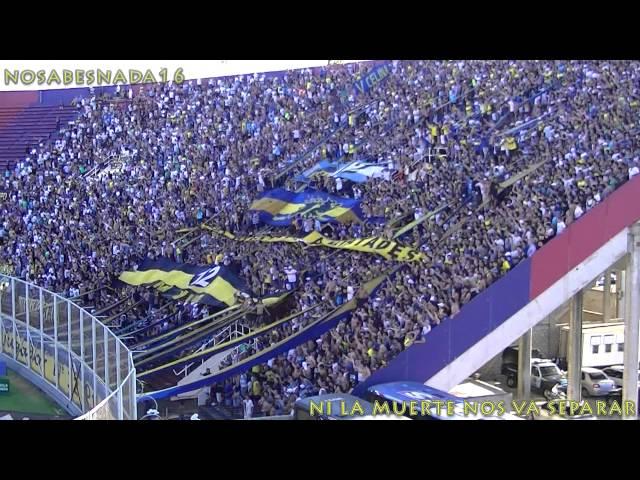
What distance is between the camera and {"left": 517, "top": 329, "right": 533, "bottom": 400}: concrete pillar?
451 inches

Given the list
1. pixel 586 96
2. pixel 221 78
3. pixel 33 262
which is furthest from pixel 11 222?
pixel 586 96

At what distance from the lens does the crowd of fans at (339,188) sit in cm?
1080

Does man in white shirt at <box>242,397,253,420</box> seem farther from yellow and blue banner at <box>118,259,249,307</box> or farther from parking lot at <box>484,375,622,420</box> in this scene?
parking lot at <box>484,375,622,420</box>

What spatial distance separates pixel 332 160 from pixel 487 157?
1.97 metres

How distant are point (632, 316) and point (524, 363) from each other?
5.29 ft

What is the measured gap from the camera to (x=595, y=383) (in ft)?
36.3

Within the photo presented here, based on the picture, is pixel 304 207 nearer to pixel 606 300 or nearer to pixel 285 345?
pixel 285 345

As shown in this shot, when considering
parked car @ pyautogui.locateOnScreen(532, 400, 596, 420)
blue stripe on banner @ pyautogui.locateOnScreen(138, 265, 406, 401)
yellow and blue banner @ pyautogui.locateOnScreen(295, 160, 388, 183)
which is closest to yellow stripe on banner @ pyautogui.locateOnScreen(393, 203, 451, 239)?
blue stripe on banner @ pyautogui.locateOnScreen(138, 265, 406, 401)

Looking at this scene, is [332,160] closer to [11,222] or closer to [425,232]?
[425,232]

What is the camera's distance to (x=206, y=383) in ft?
36.9

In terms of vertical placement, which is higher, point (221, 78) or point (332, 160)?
point (221, 78)

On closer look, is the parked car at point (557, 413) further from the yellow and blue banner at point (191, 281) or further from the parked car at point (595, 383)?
the yellow and blue banner at point (191, 281)

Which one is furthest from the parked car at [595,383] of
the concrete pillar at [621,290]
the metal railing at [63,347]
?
the metal railing at [63,347]

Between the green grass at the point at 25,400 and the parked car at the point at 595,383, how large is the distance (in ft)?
21.6
